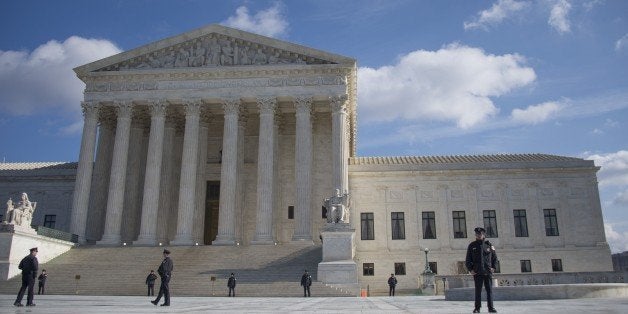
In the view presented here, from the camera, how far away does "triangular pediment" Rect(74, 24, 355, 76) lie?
4128 cm

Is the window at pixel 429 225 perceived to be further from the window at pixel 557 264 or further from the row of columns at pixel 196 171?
the window at pixel 557 264

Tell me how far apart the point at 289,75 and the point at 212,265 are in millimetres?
15881

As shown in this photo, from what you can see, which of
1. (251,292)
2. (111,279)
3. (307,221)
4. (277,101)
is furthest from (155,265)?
(277,101)

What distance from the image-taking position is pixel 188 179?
3975 centimetres

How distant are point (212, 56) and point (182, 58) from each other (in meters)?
2.49

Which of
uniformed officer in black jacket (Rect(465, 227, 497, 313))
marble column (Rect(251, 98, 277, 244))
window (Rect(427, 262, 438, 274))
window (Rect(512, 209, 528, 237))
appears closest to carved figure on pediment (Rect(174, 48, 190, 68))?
marble column (Rect(251, 98, 277, 244))

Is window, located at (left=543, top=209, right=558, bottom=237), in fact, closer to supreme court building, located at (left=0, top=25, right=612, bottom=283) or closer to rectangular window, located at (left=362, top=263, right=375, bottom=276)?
supreme court building, located at (left=0, top=25, right=612, bottom=283)

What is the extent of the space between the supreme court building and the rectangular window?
110 millimetres

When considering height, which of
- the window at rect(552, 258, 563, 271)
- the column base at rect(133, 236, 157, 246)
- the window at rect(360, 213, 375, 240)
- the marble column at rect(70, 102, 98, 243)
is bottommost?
the window at rect(552, 258, 563, 271)

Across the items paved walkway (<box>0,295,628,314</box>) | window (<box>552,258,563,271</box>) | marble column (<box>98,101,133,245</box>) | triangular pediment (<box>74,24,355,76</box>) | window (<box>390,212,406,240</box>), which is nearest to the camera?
paved walkway (<box>0,295,628,314</box>)

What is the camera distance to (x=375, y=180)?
44531 millimetres

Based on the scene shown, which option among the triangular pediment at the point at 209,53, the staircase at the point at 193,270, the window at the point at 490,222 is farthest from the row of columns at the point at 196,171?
the window at the point at 490,222

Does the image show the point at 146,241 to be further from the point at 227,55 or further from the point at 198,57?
the point at 227,55

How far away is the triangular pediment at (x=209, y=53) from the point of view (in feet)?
135
